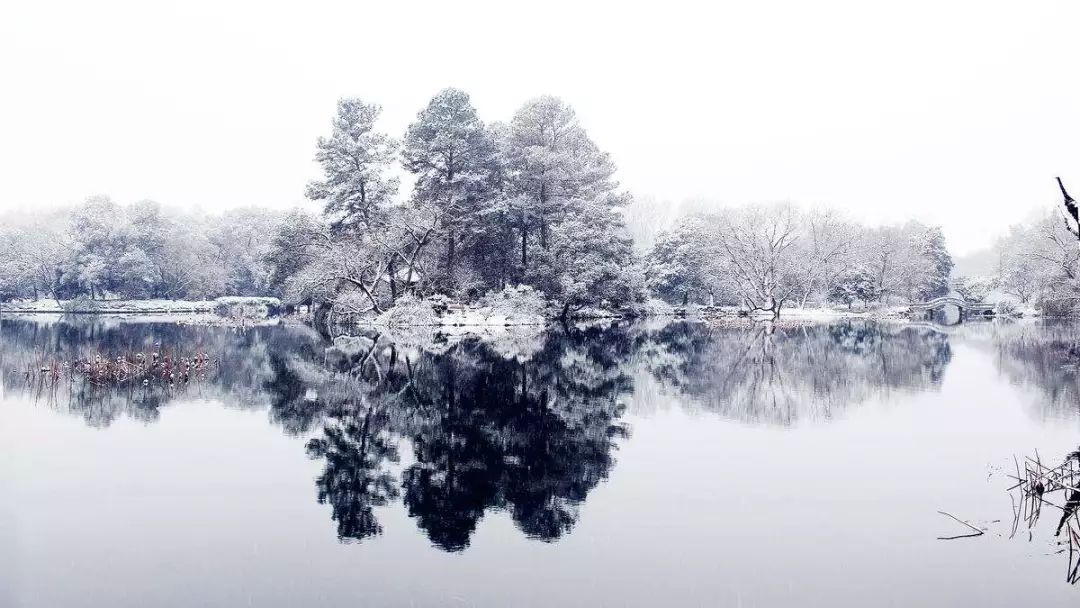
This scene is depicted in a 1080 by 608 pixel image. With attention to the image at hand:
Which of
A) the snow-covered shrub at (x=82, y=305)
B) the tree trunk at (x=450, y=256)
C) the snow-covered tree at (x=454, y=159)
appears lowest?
the snow-covered shrub at (x=82, y=305)

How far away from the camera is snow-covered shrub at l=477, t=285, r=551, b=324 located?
40.5 metres

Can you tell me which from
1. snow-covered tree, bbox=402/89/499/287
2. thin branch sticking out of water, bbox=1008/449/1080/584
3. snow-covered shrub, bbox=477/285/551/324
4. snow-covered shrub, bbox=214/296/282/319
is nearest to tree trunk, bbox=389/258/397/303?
snow-covered tree, bbox=402/89/499/287

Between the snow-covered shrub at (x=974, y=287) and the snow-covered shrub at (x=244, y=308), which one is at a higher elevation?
the snow-covered shrub at (x=974, y=287)

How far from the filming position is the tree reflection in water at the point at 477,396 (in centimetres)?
877

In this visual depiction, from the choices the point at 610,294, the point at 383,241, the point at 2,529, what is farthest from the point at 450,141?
the point at 2,529

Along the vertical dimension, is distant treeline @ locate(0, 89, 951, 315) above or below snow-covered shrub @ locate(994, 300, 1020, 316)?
above

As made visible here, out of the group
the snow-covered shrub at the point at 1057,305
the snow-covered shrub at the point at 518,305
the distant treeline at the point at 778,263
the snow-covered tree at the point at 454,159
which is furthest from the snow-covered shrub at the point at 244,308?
the snow-covered shrub at the point at 1057,305

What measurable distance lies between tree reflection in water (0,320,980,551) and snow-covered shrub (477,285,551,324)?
6852 mm

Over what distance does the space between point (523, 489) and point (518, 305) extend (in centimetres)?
3206

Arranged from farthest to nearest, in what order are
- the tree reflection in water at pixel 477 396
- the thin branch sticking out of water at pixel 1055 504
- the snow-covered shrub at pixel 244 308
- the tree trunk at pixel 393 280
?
the snow-covered shrub at pixel 244 308
the tree trunk at pixel 393 280
the tree reflection in water at pixel 477 396
the thin branch sticking out of water at pixel 1055 504

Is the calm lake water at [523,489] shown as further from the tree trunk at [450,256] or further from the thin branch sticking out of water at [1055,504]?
the tree trunk at [450,256]

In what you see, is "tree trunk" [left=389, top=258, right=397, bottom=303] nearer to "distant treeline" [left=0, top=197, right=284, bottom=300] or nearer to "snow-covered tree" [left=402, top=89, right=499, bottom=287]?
"snow-covered tree" [left=402, top=89, right=499, bottom=287]

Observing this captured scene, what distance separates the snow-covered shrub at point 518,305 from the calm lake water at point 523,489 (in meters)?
20.9

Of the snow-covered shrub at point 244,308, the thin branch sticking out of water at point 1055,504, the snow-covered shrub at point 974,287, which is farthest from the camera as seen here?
the snow-covered shrub at point 974,287
